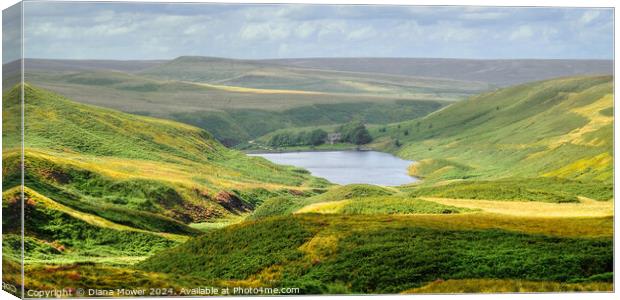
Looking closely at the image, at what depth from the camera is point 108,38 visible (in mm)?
50219

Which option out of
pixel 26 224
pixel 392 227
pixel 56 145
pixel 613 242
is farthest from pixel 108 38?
pixel 613 242

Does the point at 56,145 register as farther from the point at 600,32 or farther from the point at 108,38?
the point at 600,32

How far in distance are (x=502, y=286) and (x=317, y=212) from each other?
302 inches

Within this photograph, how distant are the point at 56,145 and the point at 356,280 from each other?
41.1 feet

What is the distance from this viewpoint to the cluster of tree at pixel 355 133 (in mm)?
57656

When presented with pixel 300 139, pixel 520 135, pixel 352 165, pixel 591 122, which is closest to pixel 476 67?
pixel 520 135

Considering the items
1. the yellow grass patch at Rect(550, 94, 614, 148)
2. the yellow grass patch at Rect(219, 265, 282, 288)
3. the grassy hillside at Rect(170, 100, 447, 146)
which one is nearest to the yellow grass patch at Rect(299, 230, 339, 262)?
the yellow grass patch at Rect(219, 265, 282, 288)

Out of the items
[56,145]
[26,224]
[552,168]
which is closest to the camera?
[26,224]

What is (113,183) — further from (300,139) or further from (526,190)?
(526,190)

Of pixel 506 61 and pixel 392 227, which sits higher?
pixel 506 61

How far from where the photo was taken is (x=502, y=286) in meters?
46.4

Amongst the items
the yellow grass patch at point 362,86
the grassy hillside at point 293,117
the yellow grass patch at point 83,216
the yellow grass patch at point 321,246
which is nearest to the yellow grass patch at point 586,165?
the grassy hillside at point 293,117

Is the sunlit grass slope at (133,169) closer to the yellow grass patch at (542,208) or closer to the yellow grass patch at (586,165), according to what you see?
the yellow grass patch at (542,208)

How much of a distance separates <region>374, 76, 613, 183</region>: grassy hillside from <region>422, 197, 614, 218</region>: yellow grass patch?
Result: 134 centimetres
